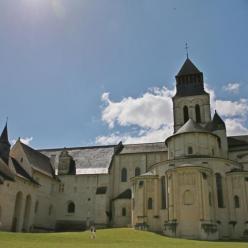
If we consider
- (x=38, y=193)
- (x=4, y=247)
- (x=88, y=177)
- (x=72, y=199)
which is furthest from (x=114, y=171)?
(x=4, y=247)

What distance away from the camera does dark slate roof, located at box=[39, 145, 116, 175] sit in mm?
55719

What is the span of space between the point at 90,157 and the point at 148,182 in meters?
19.9

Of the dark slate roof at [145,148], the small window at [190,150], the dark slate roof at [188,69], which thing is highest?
the dark slate roof at [188,69]

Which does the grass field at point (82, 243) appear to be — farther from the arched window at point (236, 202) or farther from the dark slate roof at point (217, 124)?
the dark slate roof at point (217, 124)

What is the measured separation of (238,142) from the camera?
52.2 meters

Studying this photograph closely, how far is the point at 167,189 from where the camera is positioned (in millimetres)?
38812

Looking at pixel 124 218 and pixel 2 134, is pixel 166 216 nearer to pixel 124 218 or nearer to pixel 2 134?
pixel 124 218

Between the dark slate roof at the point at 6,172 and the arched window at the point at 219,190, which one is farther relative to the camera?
the dark slate roof at the point at 6,172

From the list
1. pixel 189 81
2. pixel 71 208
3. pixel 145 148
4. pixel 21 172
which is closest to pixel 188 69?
pixel 189 81

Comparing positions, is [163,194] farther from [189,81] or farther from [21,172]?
[189,81]

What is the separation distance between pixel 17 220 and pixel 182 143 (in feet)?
83.7

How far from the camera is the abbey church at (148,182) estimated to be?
A: 36.9m

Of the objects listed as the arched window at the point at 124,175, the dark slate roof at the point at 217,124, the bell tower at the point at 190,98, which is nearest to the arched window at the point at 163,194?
the arched window at the point at 124,175

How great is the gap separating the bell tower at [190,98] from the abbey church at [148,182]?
0.19 metres
